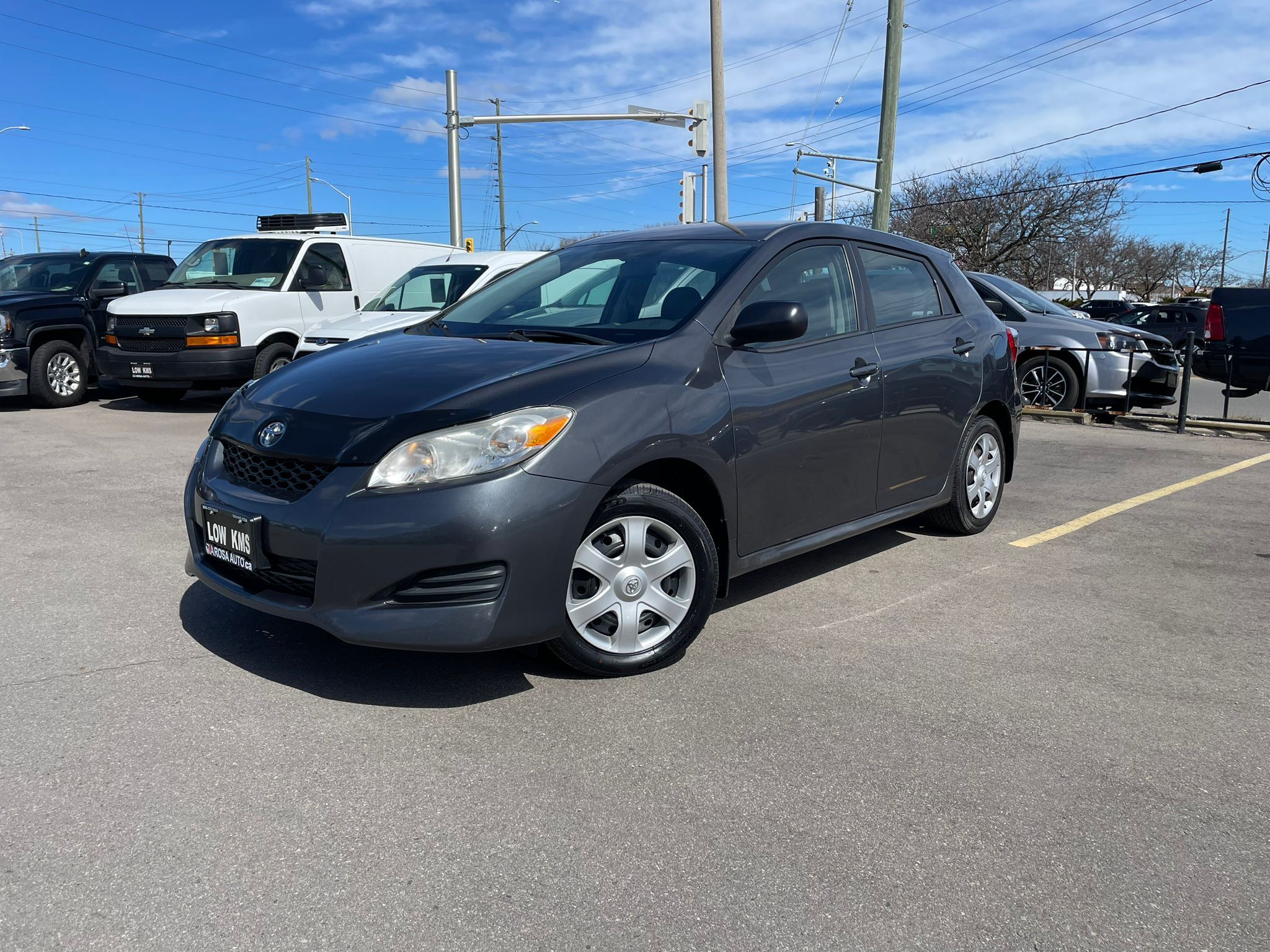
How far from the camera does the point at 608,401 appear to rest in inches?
144

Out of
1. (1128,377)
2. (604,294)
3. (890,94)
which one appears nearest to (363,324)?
(604,294)

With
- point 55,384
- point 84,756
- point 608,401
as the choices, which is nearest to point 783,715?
point 608,401

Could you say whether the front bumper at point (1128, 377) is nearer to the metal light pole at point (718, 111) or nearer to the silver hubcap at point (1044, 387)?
the silver hubcap at point (1044, 387)

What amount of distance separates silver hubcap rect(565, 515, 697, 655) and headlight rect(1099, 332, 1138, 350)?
365 inches

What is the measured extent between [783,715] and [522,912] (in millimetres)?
1359

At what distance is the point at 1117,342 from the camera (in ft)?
38.0

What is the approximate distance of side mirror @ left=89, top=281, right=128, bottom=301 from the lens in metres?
12.8

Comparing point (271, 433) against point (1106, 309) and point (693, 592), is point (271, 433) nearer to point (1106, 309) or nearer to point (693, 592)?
point (693, 592)

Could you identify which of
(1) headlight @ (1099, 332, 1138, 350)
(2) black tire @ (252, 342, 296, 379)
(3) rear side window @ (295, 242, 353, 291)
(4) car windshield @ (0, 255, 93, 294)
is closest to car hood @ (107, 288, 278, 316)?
(2) black tire @ (252, 342, 296, 379)

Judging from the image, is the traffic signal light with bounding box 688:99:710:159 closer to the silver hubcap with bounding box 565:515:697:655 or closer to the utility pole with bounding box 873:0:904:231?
the utility pole with bounding box 873:0:904:231

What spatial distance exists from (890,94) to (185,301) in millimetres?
13420

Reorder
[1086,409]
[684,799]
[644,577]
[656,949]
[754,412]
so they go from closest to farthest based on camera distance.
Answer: [656,949] → [684,799] → [644,577] → [754,412] → [1086,409]

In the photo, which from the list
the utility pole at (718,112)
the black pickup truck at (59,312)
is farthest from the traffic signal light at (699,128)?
the black pickup truck at (59,312)

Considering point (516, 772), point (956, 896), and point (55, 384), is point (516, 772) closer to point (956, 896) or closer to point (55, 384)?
point (956, 896)
